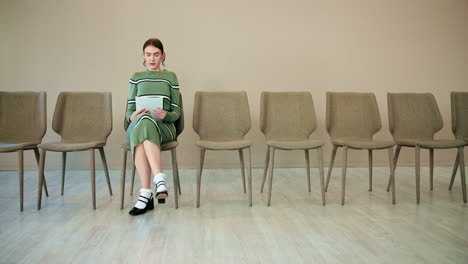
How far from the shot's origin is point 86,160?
411cm

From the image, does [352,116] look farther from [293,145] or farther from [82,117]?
[82,117]

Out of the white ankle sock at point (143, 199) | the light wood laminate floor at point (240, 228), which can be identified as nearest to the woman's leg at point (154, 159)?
the white ankle sock at point (143, 199)

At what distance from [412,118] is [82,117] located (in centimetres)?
294

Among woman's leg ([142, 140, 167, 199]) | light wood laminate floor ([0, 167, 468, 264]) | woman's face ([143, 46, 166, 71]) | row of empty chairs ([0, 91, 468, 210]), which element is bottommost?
light wood laminate floor ([0, 167, 468, 264])

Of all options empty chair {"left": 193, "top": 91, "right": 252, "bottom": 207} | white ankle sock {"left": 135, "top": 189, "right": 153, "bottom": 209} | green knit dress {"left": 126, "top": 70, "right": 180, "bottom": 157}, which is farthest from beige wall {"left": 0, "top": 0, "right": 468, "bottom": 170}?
white ankle sock {"left": 135, "top": 189, "right": 153, "bottom": 209}

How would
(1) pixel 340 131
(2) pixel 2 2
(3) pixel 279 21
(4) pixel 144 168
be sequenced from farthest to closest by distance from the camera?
(3) pixel 279 21
(2) pixel 2 2
(1) pixel 340 131
(4) pixel 144 168

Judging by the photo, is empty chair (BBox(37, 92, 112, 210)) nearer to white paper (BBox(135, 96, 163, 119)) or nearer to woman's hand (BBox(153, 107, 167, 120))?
white paper (BBox(135, 96, 163, 119))

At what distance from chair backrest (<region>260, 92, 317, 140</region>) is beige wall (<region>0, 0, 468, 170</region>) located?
0.97 m

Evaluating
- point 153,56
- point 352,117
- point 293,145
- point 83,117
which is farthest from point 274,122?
point 83,117

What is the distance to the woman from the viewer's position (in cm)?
252

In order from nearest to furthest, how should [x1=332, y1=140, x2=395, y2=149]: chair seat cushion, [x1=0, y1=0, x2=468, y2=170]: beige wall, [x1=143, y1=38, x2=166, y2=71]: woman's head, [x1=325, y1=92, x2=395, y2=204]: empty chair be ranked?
[x1=143, y1=38, x2=166, y2=71]: woman's head < [x1=332, y1=140, x2=395, y2=149]: chair seat cushion < [x1=325, y1=92, x2=395, y2=204]: empty chair < [x1=0, y1=0, x2=468, y2=170]: beige wall

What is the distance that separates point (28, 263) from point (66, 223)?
59 cm

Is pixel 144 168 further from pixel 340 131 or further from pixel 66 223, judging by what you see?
pixel 340 131

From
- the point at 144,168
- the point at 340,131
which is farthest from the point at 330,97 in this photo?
the point at 144,168
